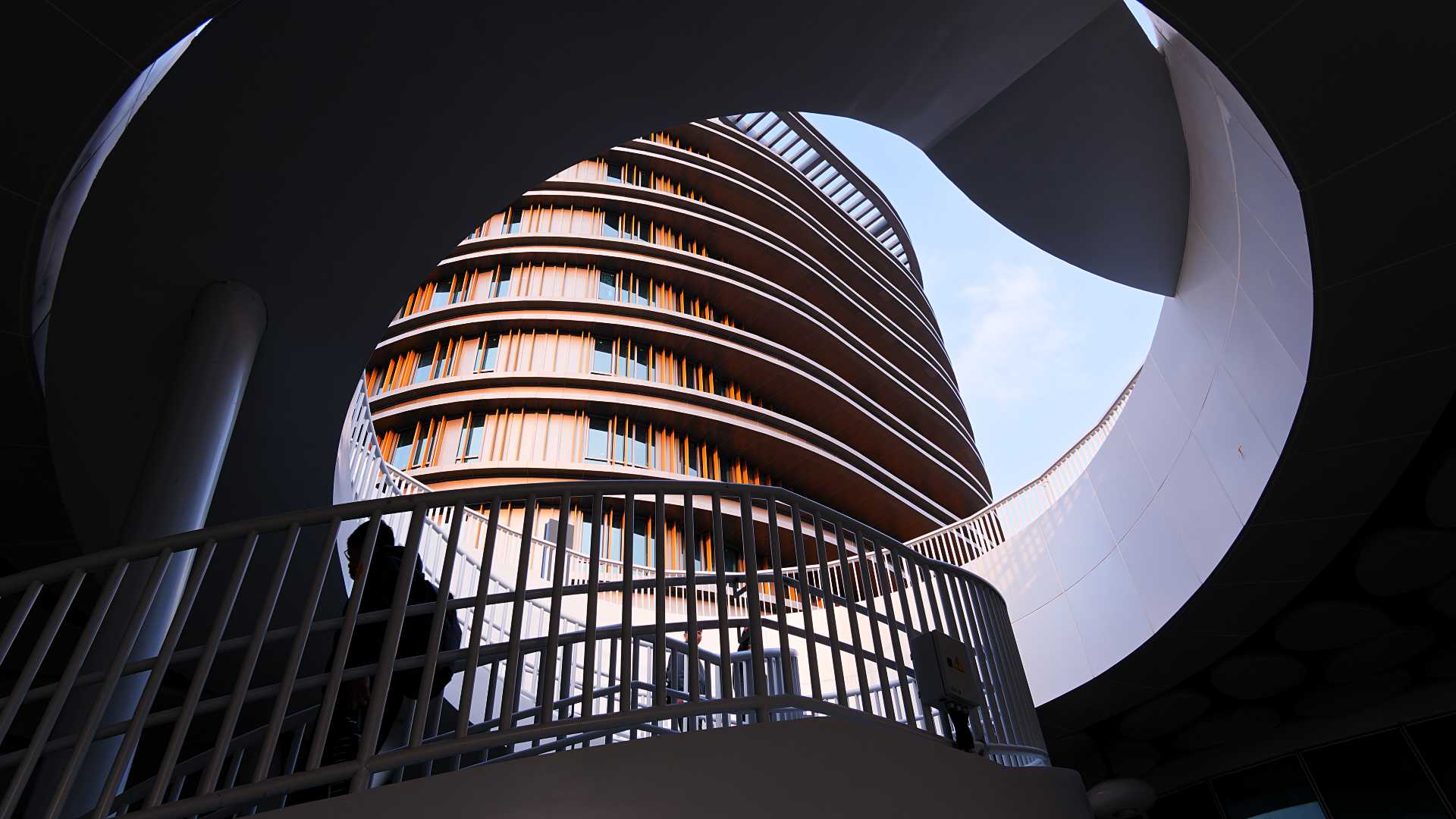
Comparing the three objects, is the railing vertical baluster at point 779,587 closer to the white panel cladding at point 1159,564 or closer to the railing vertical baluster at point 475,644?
the railing vertical baluster at point 475,644

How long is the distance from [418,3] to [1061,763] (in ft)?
38.3

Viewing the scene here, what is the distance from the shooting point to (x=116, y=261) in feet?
15.0

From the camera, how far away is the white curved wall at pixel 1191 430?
5.54m

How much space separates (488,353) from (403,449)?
10.9ft

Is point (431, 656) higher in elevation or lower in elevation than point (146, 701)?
higher

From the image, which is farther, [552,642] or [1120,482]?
[1120,482]

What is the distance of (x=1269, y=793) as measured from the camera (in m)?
11.1

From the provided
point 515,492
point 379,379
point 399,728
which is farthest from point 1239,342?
point 379,379

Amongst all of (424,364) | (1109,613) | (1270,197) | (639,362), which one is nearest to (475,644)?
(1270,197)

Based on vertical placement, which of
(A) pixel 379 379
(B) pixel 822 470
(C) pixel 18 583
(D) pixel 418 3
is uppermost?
(A) pixel 379 379

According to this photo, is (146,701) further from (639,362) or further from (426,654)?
(639,362)

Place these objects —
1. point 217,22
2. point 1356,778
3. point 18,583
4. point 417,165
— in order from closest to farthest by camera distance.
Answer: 1. point 18,583
2. point 217,22
3. point 417,165
4. point 1356,778

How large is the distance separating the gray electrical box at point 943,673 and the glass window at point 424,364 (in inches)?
779

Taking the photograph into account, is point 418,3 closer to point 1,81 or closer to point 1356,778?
point 1,81
